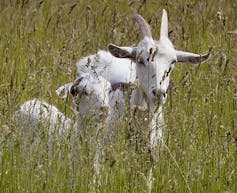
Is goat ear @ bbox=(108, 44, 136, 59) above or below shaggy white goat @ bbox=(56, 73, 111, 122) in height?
above

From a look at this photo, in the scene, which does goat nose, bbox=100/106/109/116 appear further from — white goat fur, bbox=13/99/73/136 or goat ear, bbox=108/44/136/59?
goat ear, bbox=108/44/136/59

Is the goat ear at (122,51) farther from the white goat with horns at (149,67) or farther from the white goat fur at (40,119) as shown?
the white goat fur at (40,119)

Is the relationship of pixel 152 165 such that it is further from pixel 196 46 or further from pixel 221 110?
pixel 196 46

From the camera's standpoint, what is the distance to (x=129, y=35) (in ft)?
26.4

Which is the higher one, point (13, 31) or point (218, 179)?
point (13, 31)

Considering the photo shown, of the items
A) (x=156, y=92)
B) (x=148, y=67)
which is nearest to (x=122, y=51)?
(x=148, y=67)

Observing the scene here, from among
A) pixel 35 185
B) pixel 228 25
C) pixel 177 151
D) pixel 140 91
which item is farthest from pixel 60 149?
pixel 228 25

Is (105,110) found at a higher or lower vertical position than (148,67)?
lower

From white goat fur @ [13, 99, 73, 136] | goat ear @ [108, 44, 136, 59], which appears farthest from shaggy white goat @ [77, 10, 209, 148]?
white goat fur @ [13, 99, 73, 136]

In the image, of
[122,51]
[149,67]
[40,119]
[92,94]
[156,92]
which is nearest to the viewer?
[40,119]

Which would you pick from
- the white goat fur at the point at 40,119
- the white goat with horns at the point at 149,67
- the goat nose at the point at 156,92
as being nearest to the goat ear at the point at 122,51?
the white goat with horns at the point at 149,67

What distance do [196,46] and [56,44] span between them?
136 centimetres

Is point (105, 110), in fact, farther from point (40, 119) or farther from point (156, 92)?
point (40, 119)

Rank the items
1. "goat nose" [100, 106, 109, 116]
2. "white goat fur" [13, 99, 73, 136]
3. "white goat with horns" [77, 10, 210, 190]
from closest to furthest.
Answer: "white goat fur" [13, 99, 73, 136]
"goat nose" [100, 106, 109, 116]
"white goat with horns" [77, 10, 210, 190]
